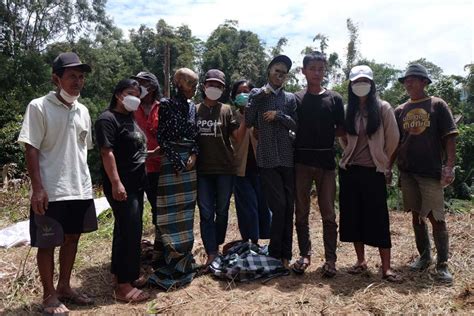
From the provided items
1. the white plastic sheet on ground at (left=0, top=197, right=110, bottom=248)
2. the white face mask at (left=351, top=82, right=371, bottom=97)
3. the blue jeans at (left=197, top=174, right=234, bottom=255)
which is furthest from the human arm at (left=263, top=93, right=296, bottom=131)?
the white plastic sheet on ground at (left=0, top=197, right=110, bottom=248)

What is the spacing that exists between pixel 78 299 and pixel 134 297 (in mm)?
419

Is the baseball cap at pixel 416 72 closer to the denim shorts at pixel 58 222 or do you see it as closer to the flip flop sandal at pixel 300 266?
the flip flop sandal at pixel 300 266

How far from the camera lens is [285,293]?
3.15m

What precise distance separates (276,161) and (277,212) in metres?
0.44

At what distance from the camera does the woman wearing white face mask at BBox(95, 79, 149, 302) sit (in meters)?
3.04

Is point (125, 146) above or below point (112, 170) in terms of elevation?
above

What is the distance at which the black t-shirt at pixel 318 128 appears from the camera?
3.44 m

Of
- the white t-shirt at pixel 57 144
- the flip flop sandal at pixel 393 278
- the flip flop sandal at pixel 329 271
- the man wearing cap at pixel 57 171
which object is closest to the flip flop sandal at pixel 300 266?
the flip flop sandal at pixel 329 271

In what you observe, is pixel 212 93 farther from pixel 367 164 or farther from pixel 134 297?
pixel 134 297

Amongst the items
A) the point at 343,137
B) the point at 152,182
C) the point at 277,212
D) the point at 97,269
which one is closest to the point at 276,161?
the point at 277,212

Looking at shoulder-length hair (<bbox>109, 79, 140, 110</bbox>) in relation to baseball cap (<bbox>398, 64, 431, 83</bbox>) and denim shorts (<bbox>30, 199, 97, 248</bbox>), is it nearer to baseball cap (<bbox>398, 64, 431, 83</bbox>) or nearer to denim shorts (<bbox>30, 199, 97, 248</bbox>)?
denim shorts (<bbox>30, 199, 97, 248</bbox>)

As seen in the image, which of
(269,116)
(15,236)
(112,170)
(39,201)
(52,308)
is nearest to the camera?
(39,201)

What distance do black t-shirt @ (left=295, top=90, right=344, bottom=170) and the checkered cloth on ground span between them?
911mm

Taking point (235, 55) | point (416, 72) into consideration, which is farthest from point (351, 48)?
point (416, 72)
